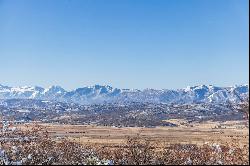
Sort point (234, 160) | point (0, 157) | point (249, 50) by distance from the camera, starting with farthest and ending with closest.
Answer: point (0, 157) → point (234, 160) → point (249, 50)

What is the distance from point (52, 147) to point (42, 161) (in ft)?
20.8

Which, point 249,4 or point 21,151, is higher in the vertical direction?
point 249,4

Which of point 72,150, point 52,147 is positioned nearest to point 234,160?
point 72,150

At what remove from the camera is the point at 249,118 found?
17656 millimetres

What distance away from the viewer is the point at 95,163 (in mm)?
19703

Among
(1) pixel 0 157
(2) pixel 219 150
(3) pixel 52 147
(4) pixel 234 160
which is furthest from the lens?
(3) pixel 52 147

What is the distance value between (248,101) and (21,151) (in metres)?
16.3

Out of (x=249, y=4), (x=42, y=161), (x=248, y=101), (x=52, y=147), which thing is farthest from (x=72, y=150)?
(x=249, y=4)

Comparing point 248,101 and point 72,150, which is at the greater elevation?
point 248,101

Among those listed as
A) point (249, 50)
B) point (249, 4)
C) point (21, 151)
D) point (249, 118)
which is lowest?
point (21, 151)

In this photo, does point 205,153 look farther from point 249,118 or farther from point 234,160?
point 249,118

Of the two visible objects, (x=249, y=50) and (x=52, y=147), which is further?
(x=52, y=147)

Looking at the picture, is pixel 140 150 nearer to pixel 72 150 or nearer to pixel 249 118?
pixel 72 150

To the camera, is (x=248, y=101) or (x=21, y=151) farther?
(x=21, y=151)
